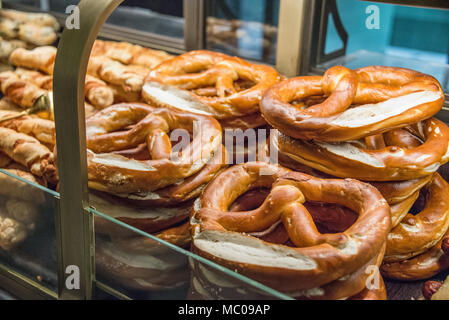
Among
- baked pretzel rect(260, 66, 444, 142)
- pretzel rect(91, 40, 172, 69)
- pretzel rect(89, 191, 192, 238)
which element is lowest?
pretzel rect(89, 191, 192, 238)

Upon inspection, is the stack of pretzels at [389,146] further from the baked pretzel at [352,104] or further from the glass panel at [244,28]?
the glass panel at [244,28]

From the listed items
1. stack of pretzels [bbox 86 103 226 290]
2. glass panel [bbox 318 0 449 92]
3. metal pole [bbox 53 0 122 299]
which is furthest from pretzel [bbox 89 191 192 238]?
glass panel [bbox 318 0 449 92]

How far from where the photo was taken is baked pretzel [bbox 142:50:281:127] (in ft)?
6.68

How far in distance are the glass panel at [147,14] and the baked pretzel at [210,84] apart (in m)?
0.78

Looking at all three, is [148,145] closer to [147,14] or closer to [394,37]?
[147,14]

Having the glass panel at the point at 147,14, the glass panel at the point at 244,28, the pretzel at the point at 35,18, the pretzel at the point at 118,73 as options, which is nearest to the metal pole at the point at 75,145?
the pretzel at the point at 118,73

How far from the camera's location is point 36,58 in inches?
113

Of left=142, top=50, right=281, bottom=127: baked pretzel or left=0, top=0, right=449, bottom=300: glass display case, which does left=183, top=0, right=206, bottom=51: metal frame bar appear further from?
left=142, top=50, right=281, bottom=127: baked pretzel

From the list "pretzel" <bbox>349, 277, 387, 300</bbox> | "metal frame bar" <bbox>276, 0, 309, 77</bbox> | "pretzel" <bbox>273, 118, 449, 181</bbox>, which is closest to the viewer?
"pretzel" <bbox>349, 277, 387, 300</bbox>

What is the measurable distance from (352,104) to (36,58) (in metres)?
2.04

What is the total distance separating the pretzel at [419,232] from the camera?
1.66 metres

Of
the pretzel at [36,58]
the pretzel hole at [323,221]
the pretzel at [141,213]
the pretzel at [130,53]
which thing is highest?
the pretzel at [130,53]
